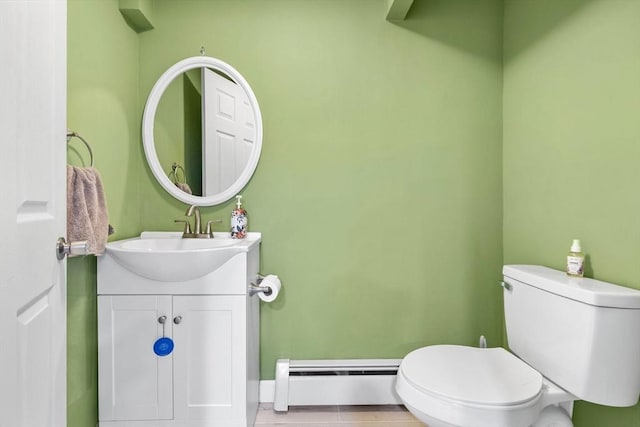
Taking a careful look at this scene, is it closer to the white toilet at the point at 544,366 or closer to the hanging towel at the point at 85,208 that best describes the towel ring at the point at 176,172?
the hanging towel at the point at 85,208

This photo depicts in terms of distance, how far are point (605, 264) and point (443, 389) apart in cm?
72

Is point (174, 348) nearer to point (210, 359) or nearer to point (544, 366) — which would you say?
point (210, 359)

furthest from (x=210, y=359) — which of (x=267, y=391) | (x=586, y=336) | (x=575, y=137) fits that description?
(x=575, y=137)

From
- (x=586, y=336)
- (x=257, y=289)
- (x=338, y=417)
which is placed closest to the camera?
(x=586, y=336)

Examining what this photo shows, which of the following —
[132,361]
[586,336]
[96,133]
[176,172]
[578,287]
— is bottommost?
[132,361]

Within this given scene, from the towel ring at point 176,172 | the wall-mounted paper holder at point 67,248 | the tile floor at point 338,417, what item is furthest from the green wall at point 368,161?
the wall-mounted paper holder at point 67,248

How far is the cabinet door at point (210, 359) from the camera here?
4.61ft

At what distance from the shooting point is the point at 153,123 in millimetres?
1844

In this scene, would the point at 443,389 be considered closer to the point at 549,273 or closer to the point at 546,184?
the point at 549,273

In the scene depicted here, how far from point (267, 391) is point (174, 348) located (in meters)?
0.68

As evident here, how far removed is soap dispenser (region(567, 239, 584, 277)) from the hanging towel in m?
1.66

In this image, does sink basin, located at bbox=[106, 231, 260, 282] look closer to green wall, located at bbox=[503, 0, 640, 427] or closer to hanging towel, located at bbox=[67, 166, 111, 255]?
hanging towel, located at bbox=[67, 166, 111, 255]

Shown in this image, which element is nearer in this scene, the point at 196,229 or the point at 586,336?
the point at 586,336

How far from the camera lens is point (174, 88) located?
1.85 m
